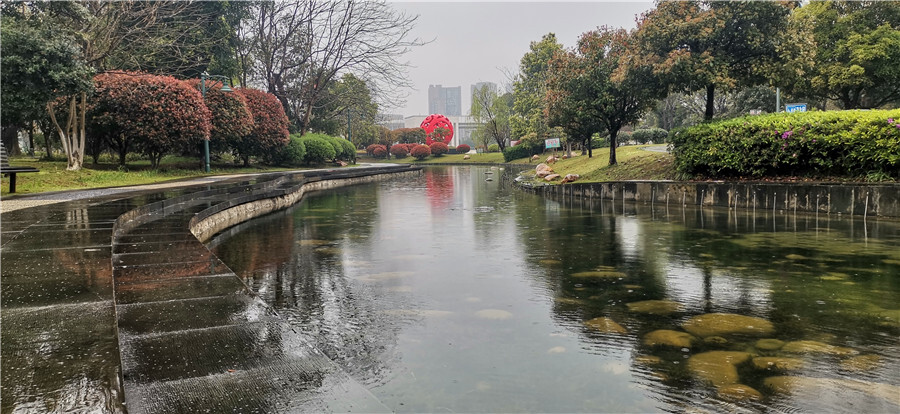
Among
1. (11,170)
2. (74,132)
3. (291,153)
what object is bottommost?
(11,170)

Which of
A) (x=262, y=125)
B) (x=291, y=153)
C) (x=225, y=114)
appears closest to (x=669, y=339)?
(x=225, y=114)

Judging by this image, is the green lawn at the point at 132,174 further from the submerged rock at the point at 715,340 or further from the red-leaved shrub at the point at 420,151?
the red-leaved shrub at the point at 420,151

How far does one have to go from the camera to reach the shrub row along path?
260 cm

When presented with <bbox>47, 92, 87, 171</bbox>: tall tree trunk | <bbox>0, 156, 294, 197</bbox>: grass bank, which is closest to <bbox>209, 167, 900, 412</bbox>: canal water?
<bbox>0, 156, 294, 197</bbox>: grass bank

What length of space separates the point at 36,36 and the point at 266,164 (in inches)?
790

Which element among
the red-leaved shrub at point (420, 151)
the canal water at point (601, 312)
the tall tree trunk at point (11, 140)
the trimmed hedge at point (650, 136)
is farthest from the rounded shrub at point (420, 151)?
the canal water at point (601, 312)

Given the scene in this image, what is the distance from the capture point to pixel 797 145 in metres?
13.2

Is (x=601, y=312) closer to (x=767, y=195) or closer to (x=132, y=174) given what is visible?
(x=767, y=195)

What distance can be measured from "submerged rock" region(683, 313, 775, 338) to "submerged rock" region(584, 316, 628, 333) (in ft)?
1.78

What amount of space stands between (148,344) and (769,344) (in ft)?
14.0

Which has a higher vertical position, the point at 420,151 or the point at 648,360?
the point at 420,151

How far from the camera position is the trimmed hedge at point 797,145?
467 inches

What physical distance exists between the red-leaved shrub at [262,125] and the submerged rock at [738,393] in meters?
30.4

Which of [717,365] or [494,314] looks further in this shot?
[494,314]
